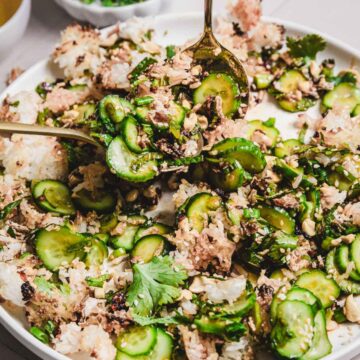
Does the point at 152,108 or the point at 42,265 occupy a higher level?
the point at 152,108

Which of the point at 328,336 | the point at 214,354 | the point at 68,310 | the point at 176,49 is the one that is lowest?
the point at 328,336

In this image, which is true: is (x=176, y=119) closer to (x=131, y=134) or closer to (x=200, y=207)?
(x=131, y=134)

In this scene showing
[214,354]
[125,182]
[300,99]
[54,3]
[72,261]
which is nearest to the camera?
[214,354]

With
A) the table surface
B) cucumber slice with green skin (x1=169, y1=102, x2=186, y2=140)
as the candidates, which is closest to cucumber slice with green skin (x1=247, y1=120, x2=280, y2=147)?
cucumber slice with green skin (x1=169, y1=102, x2=186, y2=140)

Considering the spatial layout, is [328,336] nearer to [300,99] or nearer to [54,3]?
[300,99]

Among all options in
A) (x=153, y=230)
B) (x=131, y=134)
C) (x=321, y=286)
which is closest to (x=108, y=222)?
(x=153, y=230)

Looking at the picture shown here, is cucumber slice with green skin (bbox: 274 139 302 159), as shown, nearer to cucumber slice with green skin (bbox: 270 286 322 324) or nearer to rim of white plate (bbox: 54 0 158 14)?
cucumber slice with green skin (bbox: 270 286 322 324)

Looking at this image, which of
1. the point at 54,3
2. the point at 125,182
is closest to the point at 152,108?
the point at 125,182
